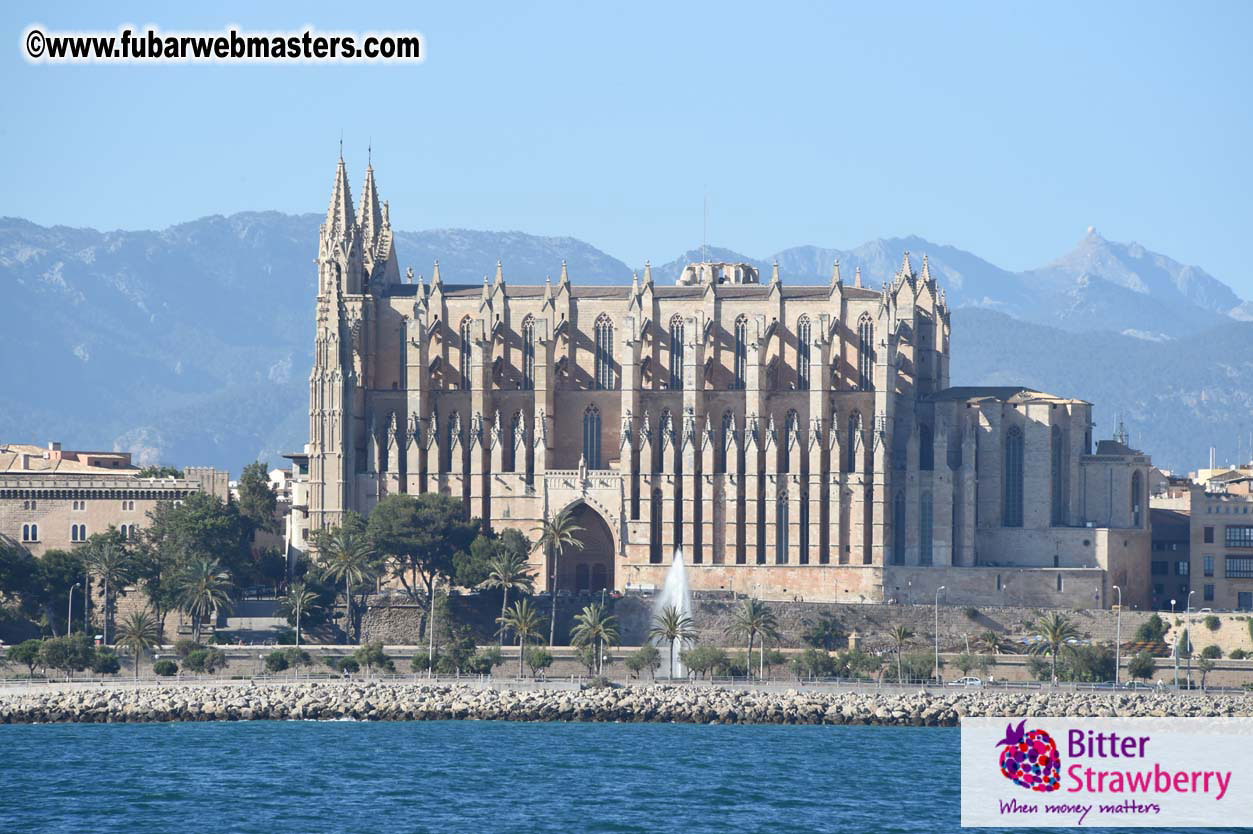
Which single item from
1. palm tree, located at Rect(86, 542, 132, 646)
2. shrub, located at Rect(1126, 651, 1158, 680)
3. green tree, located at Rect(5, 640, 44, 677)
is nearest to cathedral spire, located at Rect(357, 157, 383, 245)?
palm tree, located at Rect(86, 542, 132, 646)

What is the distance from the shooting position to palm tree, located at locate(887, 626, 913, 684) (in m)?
105

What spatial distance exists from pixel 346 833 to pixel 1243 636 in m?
51.3

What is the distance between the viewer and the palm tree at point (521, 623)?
4247 inches

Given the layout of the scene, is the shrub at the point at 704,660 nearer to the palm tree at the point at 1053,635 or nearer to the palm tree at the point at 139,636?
the palm tree at the point at 1053,635

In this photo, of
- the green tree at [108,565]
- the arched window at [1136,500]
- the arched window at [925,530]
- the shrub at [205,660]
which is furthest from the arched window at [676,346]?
the shrub at [205,660]

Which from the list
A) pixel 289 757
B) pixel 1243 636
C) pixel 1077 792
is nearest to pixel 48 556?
pixel 289 757

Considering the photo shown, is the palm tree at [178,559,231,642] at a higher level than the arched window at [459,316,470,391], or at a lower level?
lower

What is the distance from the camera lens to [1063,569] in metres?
115

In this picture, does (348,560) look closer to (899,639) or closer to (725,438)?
(725,438)

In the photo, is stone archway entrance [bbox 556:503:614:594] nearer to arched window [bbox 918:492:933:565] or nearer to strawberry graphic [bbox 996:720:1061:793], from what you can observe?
arched window [bbox 918:492:933:565]

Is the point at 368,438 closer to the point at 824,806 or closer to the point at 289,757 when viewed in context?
the point at 289,757

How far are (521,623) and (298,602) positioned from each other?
9891mm

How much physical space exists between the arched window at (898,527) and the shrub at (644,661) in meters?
17.0

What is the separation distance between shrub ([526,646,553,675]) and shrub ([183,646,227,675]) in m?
12.5
